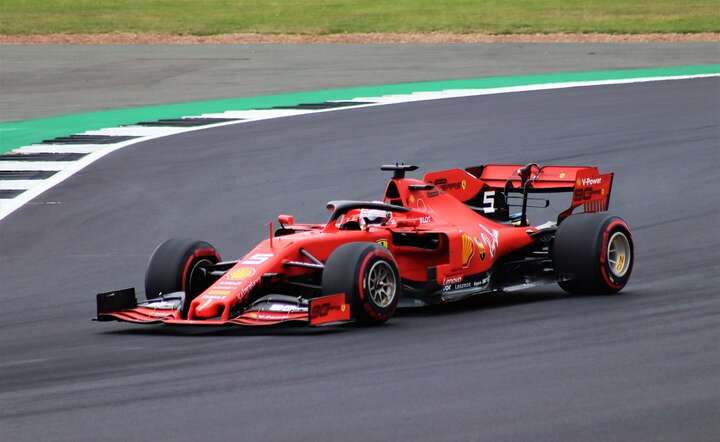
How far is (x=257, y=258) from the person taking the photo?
1065 centimetres

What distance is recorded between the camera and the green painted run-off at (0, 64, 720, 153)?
22.7 m

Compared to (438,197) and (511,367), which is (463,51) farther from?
(511,367)

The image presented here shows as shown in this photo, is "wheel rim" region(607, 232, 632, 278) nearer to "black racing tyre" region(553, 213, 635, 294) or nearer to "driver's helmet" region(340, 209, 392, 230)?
"black racing tyre" region(553, 213, 635, 294)

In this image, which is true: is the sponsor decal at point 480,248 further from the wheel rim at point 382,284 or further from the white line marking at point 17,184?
the white line marking at point 17,184

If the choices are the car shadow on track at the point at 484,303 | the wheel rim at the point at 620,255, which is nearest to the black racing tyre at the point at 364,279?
the car shadow on track at the point at 484,303

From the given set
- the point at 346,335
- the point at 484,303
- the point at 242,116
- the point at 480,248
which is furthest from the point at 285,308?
the point at 242,116

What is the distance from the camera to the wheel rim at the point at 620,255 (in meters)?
11.9

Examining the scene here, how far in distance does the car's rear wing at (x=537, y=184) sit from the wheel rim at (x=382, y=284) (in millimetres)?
2073

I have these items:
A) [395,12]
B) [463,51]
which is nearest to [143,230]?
[463,51]

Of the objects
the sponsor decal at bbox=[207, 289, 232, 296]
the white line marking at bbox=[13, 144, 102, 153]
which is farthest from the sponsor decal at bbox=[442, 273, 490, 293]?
the white line marking at bbox=[13, 144, 102, 153]

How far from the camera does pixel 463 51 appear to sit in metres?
33.9

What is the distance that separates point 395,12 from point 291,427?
37.6 meters

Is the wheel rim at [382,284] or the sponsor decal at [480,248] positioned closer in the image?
the wheel rim at [382,284]

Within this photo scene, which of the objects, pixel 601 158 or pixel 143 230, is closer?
pixel 143 230
